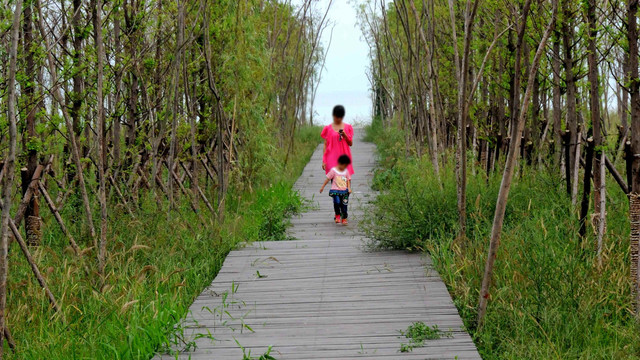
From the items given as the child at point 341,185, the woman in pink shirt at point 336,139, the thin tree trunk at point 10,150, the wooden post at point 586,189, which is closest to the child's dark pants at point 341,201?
the child at point 341,185

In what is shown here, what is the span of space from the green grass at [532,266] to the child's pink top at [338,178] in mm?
1065

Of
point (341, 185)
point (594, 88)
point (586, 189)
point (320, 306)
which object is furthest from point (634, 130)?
point (341, 185)

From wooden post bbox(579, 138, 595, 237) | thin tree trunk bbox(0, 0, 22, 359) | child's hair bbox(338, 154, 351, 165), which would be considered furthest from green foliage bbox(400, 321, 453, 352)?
child's hair bbox(338, 154, 351, 165)

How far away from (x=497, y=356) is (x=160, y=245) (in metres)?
3.08

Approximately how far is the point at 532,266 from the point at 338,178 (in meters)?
3.52

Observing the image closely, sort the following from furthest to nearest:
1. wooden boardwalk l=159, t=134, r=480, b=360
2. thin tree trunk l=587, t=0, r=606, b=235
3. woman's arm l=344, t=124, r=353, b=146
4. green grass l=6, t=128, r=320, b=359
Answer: woman's arm l=344, t=124, r=353, b=146 < thin tree trunk l=587, t=0, r=606, b=235 < green grass l=6, t=128, r=320, b=359 < wooden boardwalk l=159, t=134, r=480, b=360

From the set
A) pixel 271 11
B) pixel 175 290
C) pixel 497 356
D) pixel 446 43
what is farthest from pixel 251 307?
pixel 271 11

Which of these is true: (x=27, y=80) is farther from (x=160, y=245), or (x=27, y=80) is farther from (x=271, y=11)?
(x=271, y=11)

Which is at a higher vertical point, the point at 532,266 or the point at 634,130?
the point at 634,130

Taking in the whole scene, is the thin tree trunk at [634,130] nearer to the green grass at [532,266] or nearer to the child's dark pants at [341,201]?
the green grass at [532,266]

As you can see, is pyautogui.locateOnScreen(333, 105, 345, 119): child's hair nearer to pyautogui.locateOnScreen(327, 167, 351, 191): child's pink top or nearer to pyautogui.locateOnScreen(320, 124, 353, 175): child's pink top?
pyautogui.locateOnScreen(320, 124, 353, 175): child's pink top

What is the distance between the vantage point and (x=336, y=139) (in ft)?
24.8

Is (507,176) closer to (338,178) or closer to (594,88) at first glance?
(594,88)

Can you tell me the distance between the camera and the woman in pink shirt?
755 centimetres
